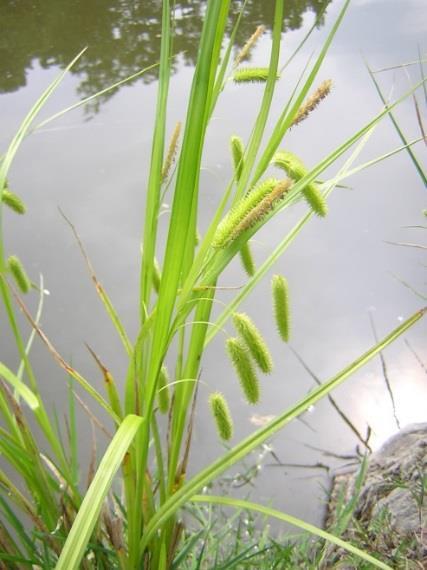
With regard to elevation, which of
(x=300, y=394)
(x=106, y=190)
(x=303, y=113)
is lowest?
(x=300, y=394)

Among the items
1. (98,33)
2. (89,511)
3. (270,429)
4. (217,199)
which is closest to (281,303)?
(270,429)

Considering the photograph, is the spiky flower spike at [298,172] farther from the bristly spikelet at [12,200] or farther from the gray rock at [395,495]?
the gray rock at [395,495]

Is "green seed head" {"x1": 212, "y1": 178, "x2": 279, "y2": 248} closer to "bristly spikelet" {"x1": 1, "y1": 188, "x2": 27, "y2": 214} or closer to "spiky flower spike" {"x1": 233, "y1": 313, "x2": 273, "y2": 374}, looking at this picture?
"spiky flower spike" {"x1": 233, "y1": 313, "x2": 273, "y2": 374}

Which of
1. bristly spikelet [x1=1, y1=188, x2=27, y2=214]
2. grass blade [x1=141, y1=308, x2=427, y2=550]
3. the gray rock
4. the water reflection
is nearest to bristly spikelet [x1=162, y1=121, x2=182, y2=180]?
bristly spikelet [x1=1, y1=188, x2=27, y2=214]

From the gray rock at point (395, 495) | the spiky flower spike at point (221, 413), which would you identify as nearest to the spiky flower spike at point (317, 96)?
the spiky flower spike at point (221, 413)

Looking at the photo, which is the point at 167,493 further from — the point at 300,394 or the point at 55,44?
the point at 55,44

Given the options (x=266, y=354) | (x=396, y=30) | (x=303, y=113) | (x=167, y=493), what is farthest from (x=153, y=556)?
(x=396, y=30)
